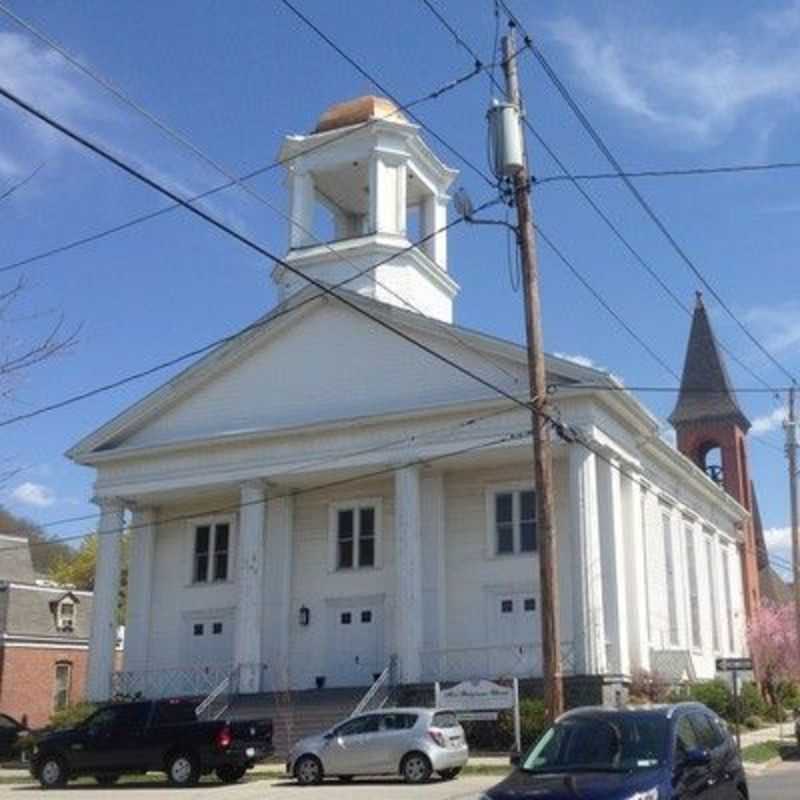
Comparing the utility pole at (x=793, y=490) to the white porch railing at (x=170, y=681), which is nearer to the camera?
the white porch railing at (x=170, y=681)

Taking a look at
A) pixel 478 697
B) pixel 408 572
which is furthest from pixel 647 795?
pixel 408 572

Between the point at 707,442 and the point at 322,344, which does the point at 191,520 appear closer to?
the point at 322,344

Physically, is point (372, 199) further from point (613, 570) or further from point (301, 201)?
point (613, 570)

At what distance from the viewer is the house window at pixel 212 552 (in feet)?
132

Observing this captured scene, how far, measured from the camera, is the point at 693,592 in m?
44.1

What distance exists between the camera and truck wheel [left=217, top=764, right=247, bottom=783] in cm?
2419

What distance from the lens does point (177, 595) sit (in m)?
40.4

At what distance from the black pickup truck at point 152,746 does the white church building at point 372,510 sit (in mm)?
9530

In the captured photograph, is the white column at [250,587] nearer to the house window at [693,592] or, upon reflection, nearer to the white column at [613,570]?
the white column at [613,570]

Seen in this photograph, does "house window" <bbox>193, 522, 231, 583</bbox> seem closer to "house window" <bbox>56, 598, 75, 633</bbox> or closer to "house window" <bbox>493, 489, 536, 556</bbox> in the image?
"house window" <bbox>493, 489, 536, 556</bbox>

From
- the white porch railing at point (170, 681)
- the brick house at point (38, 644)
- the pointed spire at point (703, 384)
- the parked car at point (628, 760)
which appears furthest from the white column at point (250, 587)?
the pointed spire at point (703, 384)

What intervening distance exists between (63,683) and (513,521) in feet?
80.5

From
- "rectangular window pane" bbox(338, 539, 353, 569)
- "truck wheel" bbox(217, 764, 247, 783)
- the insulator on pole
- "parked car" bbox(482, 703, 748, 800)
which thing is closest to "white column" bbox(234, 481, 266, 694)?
"rectangular window pane" bbox(338, 539, 353, 569)

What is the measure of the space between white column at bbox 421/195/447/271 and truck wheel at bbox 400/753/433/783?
83.7ft
